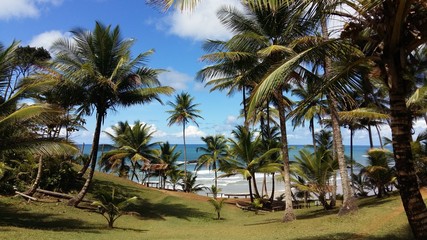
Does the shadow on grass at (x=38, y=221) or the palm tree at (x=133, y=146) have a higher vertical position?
the palm tree at (x=133, y=146)

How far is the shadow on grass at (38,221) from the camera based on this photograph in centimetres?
1137

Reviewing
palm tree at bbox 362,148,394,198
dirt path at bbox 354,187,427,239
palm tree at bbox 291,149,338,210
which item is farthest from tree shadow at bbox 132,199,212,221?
dirt path at bbox 354,187,427,239

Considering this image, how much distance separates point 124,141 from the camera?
101ft

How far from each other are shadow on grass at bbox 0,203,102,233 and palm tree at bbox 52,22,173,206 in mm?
2542

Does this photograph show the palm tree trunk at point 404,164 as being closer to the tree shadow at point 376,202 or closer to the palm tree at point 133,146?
the tree shadow at point 376,202

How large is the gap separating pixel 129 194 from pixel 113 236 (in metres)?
9.90

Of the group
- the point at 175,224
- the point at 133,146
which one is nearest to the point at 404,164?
the point at 175,224

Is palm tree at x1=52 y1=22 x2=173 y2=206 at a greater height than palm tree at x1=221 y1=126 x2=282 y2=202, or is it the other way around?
palm tree at x1=52 y1=22 x2=173 y2=206

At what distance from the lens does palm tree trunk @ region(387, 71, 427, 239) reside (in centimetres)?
523

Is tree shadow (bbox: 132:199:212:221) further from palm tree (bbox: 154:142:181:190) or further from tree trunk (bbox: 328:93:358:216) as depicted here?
palm tree (bbox: 154:142:181:190)

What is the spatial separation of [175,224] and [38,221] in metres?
5.97

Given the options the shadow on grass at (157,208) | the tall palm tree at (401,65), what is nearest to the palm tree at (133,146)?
the shadow on grass at (157,208)

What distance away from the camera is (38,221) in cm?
1229

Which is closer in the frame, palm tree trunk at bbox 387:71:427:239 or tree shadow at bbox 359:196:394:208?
palm tree trunk at bbox 387:71:427:239
